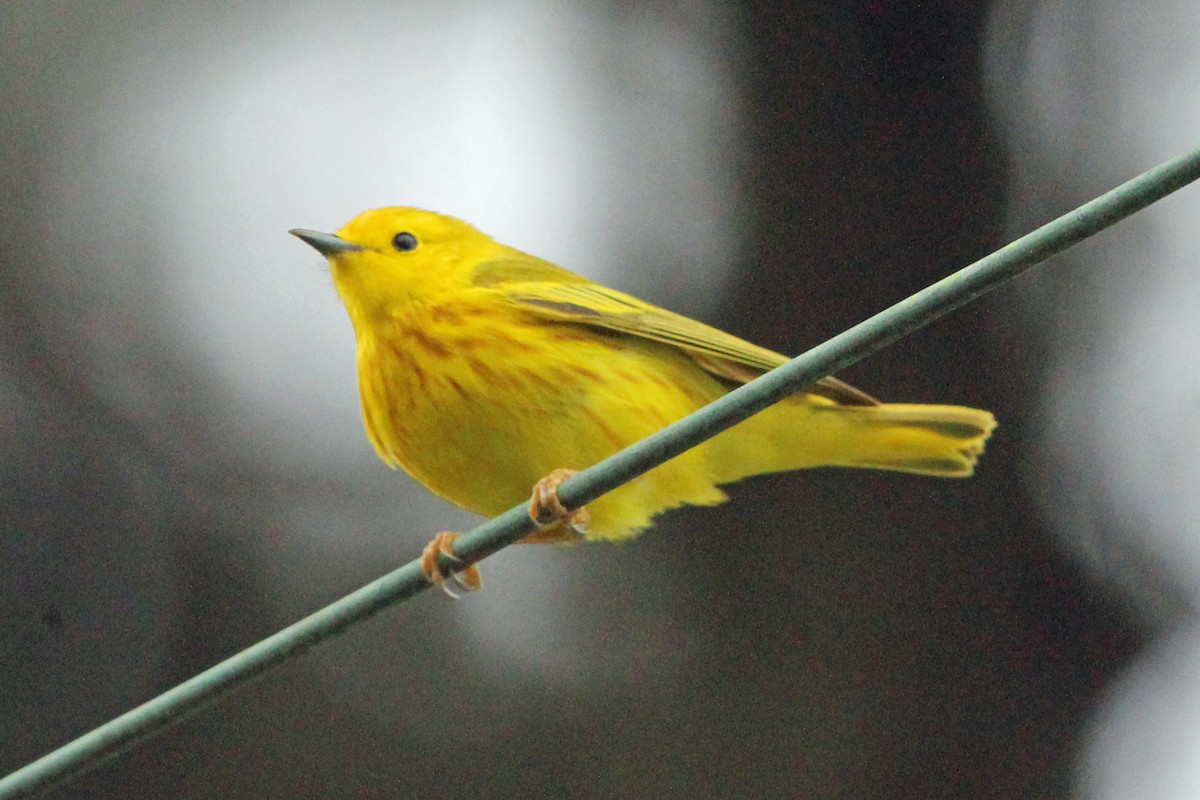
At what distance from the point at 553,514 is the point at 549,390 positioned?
848 mm

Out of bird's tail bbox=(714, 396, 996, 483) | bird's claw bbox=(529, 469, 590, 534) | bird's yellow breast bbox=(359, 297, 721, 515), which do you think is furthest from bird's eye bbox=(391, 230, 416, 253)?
bird's tail bbox=(714, 396, 996, 483)

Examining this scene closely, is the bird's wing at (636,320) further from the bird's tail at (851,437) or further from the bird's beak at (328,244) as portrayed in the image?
the bird's beak at (328,244)

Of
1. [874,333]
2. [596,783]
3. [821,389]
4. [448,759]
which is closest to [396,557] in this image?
[448,759]

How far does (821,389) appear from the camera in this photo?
330 cm

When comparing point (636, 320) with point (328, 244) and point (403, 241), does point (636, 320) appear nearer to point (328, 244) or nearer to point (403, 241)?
point (403, 241)

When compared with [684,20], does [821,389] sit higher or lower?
lower

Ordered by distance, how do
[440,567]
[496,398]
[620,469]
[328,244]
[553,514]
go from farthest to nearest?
[328,244] < [496,398] < [440,567] < [553,514] < [620,469]

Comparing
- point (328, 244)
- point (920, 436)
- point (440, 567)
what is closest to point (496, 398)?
point (440, 567)

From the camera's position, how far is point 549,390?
321 centimetres

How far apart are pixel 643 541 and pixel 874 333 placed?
4938 mm

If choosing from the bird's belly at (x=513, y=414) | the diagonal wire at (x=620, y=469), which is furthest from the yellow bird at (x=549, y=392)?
the diagonal wire at (x=620, y=469)

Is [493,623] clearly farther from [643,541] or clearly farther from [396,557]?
[643,541]

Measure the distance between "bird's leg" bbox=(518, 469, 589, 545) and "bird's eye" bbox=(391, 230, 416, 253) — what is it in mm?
801

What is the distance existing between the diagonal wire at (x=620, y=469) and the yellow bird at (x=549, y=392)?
1082 millimetres
